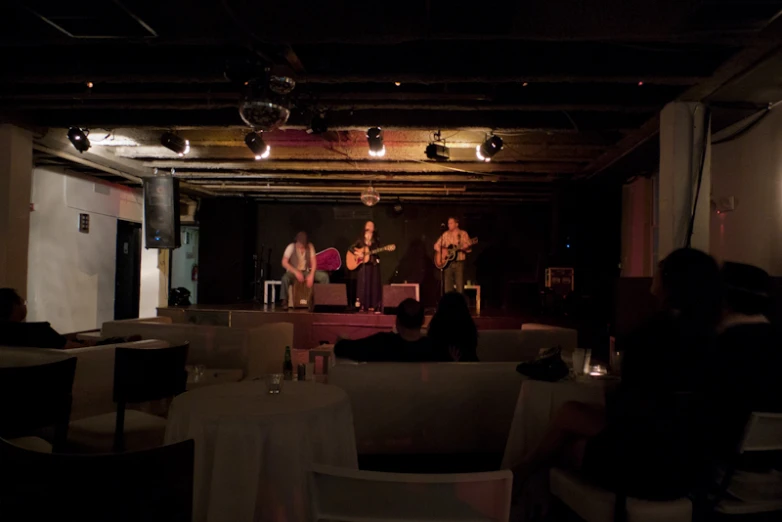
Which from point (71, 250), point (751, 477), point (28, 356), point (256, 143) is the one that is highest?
→ point (256, 143)

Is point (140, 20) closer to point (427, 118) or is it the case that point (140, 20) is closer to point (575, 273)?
point (427, 118)

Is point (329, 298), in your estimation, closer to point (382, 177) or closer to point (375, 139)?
point (382, 177)

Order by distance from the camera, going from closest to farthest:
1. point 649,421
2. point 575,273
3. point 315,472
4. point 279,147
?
point 315,472
point 649,421
point 279,147
point 575,273

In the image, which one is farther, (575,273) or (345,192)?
(345,192)

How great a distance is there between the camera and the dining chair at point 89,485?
4.18 feet

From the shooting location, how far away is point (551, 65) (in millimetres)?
4160

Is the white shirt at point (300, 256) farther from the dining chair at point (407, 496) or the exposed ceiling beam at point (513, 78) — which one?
the dining chair at point (407, 496)

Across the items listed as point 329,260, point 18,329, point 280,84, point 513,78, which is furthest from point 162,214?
point 513,78

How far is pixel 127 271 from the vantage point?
11.8m

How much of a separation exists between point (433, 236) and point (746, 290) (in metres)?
10.1

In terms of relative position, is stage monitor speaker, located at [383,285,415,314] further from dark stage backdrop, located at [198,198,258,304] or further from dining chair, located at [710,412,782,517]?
dining chair, located at [710,412,782,517]

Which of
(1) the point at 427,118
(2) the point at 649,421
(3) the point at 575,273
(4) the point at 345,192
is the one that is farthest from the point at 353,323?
(2) the point at 649,421

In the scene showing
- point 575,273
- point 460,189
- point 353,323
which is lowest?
point 353,323

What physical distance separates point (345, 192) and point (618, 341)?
6.86 metres
